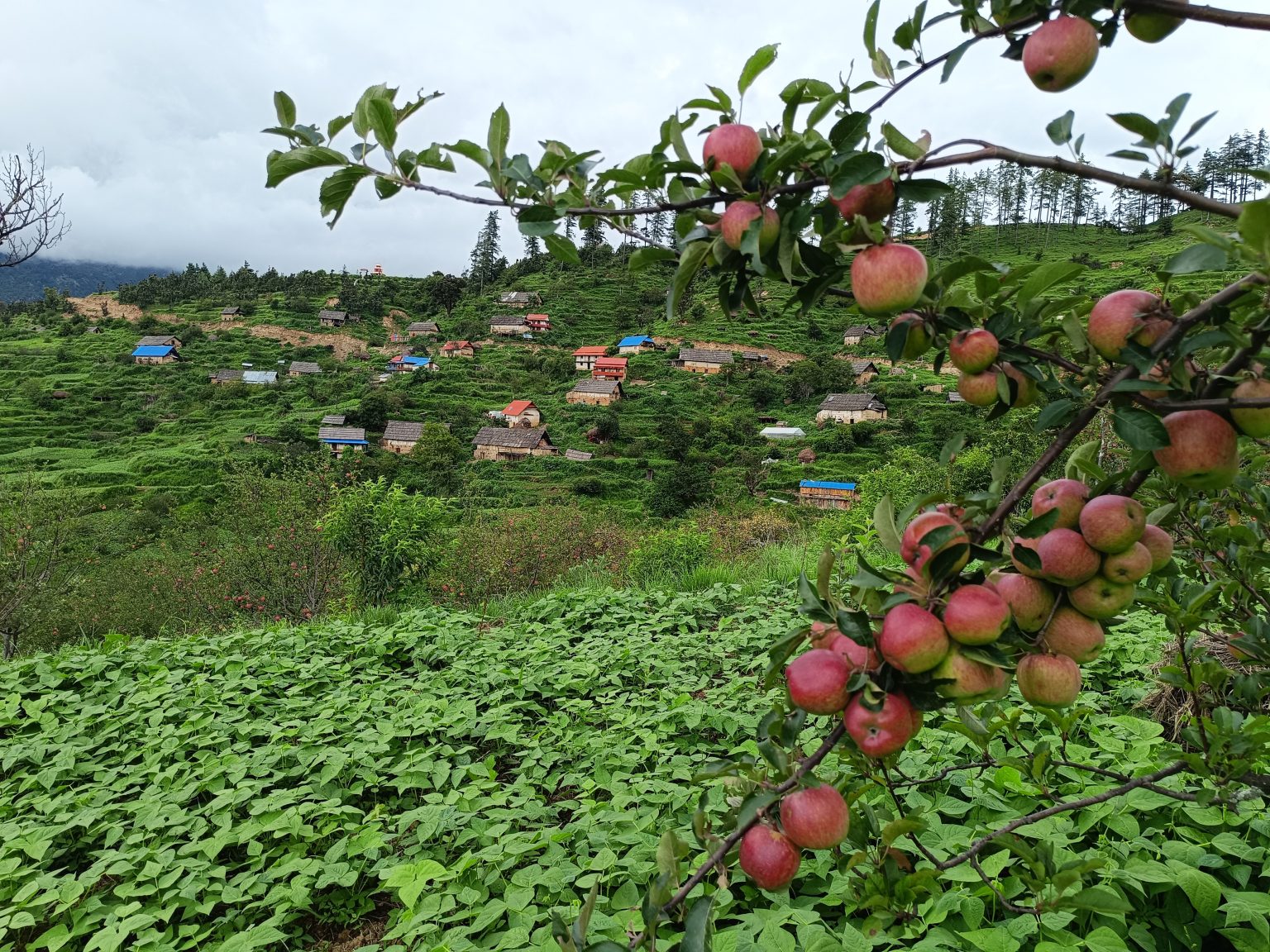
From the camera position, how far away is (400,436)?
41406mm

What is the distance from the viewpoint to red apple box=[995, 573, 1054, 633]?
30.1 inches

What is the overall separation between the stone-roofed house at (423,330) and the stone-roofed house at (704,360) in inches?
914

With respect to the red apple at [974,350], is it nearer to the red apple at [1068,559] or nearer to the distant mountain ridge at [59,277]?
the red apple at [1068,559]

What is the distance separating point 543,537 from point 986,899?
913 cm

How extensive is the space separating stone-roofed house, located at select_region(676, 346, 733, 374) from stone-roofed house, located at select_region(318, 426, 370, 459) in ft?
76.5

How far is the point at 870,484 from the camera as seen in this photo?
53.2 ft

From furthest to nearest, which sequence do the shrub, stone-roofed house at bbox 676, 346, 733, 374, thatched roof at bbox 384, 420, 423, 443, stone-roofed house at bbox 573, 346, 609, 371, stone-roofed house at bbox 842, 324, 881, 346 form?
stone-roofed house at bbox 573, 346, 609, 371 < stone-roofed house at bbox 842, 324, 881, 346 < stone-roofed house at bbox 676, 346, 733, 374 < thatched roof at bbox 384, 420, 423, 443 < the shrub

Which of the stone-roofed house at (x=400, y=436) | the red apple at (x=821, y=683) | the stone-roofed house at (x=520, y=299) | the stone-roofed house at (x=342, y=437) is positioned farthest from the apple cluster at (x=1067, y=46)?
the stone-roofed house at (x=520, y=299)

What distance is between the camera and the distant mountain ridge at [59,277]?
13250cm

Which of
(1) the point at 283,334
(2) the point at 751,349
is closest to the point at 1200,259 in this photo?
(2) the point at 751,349

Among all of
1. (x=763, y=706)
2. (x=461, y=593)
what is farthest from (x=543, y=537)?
(x=763, y=706)

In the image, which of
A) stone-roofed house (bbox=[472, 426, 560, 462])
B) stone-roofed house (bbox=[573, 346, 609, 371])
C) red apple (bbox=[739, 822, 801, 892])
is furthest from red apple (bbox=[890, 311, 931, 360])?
stone-roofed house (bbox=[573, 346, 609, 371])

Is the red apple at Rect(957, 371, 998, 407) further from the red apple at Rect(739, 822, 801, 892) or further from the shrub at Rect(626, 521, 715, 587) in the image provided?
the shrub at Rect(626, 521, 715, 587)

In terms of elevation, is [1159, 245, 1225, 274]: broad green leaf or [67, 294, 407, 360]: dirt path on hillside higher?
[67, 294, 407, 360]: dirt path on hillside
